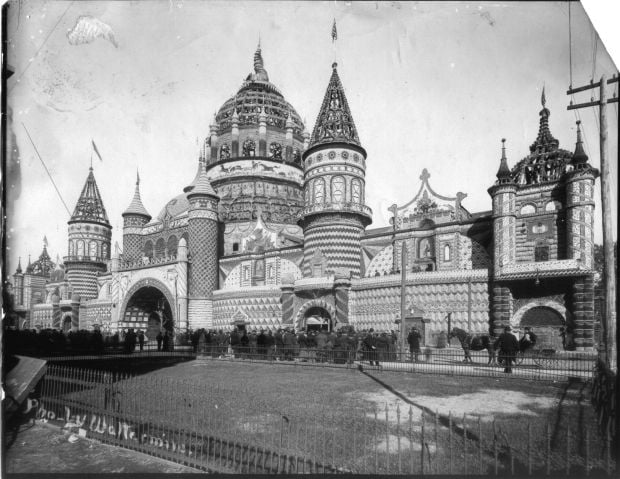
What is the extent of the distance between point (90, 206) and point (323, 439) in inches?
1901

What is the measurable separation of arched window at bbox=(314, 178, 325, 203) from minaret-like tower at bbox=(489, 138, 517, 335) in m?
10.3

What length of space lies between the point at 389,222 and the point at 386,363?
1372cm

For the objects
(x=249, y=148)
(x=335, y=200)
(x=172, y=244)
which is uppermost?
(x=249, y=148)

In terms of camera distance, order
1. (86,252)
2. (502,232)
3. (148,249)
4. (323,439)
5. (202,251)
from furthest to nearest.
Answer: (86,252) < (148,249) < (202,251) < (502,232) < (323,439)

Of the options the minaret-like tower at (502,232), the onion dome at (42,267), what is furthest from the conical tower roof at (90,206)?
the minaret-like tower at (502,232)

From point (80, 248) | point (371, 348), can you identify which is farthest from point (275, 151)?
point (371, 348)

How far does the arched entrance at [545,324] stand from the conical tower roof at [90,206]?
41206mm

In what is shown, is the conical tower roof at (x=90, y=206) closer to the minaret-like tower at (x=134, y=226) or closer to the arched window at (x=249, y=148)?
the minaret-like tower at (x=134, y=226)

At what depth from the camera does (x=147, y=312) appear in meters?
39.6

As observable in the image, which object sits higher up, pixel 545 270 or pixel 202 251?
pixel 202 251

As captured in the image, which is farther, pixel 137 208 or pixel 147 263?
pixel 137 208

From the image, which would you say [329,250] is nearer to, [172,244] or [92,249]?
[172,244]

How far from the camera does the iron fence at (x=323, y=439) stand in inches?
227

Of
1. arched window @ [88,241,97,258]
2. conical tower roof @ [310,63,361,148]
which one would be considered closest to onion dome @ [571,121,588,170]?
conical tower roof @ [310,63,361,148]
